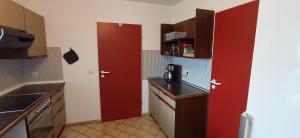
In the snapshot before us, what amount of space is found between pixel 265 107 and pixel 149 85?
2.49 meters

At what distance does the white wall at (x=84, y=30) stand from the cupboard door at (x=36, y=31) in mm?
137

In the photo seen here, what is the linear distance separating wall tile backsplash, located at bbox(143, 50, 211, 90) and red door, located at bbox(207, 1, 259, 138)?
23 cm

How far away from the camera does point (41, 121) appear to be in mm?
1774

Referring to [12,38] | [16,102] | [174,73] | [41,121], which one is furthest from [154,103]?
[12,38]

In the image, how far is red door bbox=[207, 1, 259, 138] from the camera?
1.48 m

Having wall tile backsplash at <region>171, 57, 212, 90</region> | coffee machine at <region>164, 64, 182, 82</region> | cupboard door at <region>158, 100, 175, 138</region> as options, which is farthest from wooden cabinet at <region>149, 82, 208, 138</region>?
coffee machine at <region>164, 64, 182, 82</region>

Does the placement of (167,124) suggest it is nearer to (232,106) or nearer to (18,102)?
(232,106)

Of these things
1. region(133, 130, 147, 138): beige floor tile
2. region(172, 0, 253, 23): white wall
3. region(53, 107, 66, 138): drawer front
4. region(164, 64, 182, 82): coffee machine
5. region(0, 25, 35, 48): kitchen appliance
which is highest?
region(172, 0, 253, 23): white wall

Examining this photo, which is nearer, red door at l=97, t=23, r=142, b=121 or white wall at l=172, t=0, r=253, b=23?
white wall at l=172, t=0, r=253, b=23

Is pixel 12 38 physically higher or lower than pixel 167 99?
higher

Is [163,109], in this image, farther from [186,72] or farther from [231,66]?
[231,66]

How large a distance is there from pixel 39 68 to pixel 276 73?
3057 mm

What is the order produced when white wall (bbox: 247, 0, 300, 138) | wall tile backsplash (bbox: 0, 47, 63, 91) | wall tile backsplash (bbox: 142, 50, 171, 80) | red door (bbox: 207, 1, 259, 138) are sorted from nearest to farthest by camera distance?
1. white wall (bbox: 247, 0, 300, 138)
2. red door (bbox: 207, 1, 259, 138)
3. wall tile backsplash (bbox: 0, 47, 63, 91)
4. wall tile backsplash (bbox: 142, 50, 171, 80)

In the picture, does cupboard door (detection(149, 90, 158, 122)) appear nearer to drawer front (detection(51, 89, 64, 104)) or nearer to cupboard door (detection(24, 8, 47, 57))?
drawer front (detection(51, 89, 64, 104))
